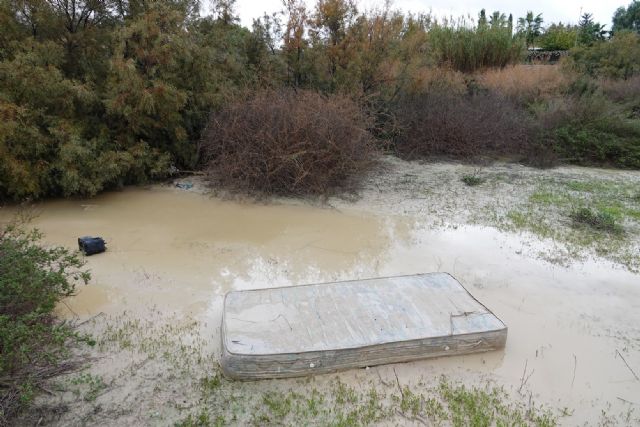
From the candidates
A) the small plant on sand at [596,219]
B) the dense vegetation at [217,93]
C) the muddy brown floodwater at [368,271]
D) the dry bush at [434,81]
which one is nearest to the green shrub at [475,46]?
the dense vegetation at [217,93]

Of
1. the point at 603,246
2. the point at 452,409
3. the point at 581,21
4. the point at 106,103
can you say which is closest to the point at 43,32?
the point at 106,103

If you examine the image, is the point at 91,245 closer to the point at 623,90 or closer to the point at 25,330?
the point at 25,330

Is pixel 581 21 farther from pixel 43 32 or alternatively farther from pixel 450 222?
pixel 43 32

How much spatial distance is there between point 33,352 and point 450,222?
5.55 meters

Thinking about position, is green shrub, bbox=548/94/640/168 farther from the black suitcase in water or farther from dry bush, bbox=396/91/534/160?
the black suitcase in water

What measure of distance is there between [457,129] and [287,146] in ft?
16.0

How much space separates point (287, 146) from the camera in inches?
313

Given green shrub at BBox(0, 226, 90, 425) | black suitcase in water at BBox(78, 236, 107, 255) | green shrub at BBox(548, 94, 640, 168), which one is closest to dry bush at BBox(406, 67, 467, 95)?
green shrub at BBox(548, 94, 640, 168)

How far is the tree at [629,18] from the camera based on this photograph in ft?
118

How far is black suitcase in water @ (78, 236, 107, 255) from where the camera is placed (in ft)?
18.7

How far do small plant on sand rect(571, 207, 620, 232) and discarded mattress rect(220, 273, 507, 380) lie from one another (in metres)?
3.47

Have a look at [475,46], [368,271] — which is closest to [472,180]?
[368,271]

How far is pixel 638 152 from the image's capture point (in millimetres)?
10672

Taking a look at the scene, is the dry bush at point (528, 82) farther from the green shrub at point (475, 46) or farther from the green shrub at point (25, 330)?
the green shrub at point (25, 330)
